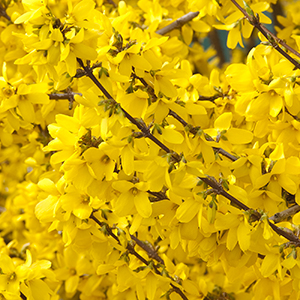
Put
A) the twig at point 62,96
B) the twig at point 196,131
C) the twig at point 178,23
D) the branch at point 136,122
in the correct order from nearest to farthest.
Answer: the branch at point 136,122 → the twig at point 196,131 → the twig at point 62,96 → the twig at point 178,23

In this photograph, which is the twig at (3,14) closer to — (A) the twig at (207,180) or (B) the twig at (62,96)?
(B) the twig at (62,96)

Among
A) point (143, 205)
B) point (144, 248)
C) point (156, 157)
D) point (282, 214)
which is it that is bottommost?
point (144, 248)

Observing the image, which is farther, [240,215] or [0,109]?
[0,109]

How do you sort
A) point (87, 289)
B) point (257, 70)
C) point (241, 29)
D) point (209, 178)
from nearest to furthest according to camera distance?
1. point (209, 178)
2. point (257, 70)
3. point (241, 29)
4. point (87, 289)

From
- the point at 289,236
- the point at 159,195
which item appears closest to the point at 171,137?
the point at 159,195

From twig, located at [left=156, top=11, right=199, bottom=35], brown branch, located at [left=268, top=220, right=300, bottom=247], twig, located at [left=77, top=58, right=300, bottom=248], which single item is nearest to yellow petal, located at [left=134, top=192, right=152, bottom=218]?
twig, located at [left=77, top=58, right=300, bottom=248]

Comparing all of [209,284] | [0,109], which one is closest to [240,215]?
[209,284]

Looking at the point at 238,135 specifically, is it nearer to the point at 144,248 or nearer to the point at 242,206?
the point at 242,206

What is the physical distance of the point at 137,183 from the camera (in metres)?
0.80

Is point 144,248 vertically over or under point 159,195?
under

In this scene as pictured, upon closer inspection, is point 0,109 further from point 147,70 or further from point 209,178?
point 209,178

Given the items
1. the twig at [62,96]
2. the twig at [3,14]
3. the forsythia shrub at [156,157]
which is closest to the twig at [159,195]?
the forsythia shrub at [156,157]

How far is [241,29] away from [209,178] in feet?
1.52

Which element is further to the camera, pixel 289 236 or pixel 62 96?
pixel 62 96
